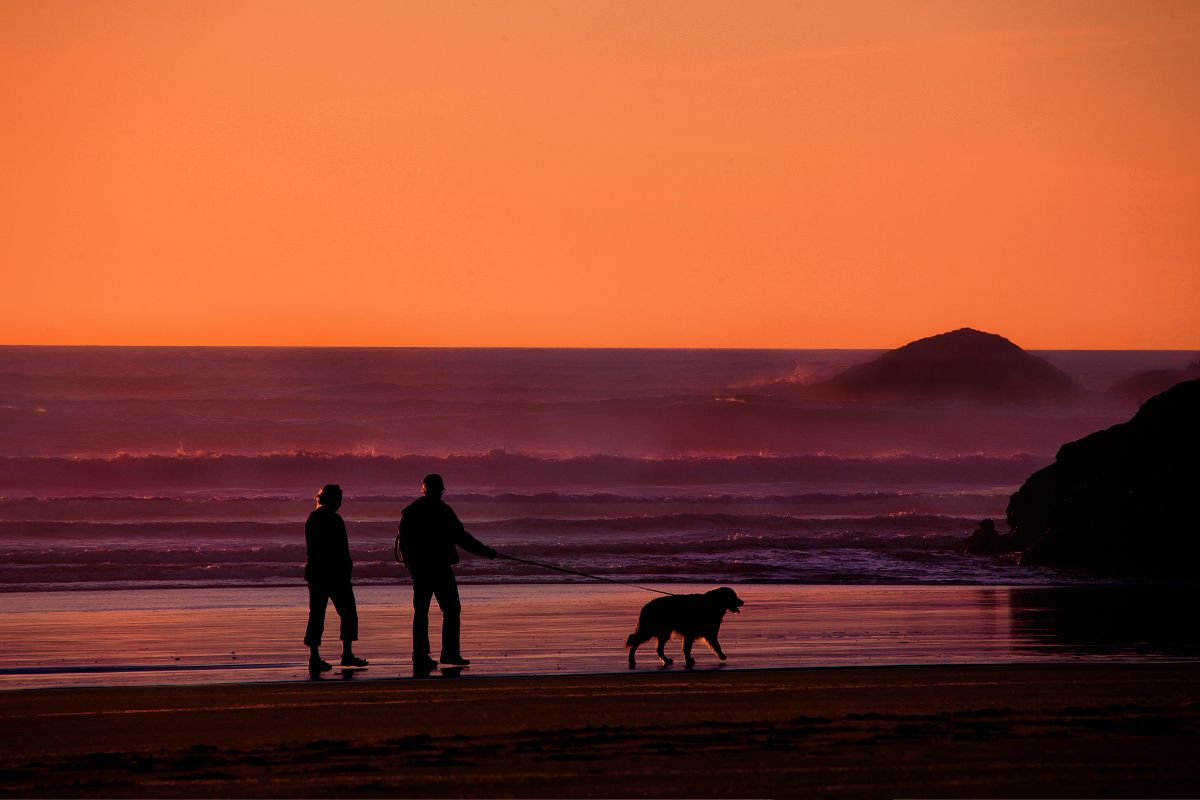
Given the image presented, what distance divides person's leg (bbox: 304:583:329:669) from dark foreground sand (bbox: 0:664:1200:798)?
0.95 meters

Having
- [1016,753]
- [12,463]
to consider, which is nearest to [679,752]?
[1016,753]

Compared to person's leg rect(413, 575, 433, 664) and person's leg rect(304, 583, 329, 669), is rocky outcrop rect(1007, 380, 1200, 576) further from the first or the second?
person's leg rect(304, 583, 329, 669)

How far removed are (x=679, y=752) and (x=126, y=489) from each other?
45841mm

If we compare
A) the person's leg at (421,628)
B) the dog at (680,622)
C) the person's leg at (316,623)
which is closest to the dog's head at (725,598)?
the dog at (680,622)

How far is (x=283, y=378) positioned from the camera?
78625 mm

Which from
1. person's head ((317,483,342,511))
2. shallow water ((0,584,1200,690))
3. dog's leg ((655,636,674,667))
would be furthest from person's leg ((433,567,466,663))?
dog's leg ((655,636,674,667))

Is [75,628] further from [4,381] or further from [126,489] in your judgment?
[4,381]

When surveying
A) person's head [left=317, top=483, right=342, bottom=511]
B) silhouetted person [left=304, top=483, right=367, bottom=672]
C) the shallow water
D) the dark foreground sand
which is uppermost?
person's head [left=317, top=483, right=342, bottom=511]

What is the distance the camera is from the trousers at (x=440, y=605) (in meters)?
13.5

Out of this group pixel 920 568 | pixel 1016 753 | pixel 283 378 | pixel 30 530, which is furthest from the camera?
pixel 283 378

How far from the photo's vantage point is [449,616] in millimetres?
13891

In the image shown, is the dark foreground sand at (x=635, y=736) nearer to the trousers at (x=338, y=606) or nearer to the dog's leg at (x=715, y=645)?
the dog's leg at (x=715, y=645)

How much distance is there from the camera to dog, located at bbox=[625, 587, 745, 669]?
13.8 meters

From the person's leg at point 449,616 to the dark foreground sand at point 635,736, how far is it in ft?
3.86
